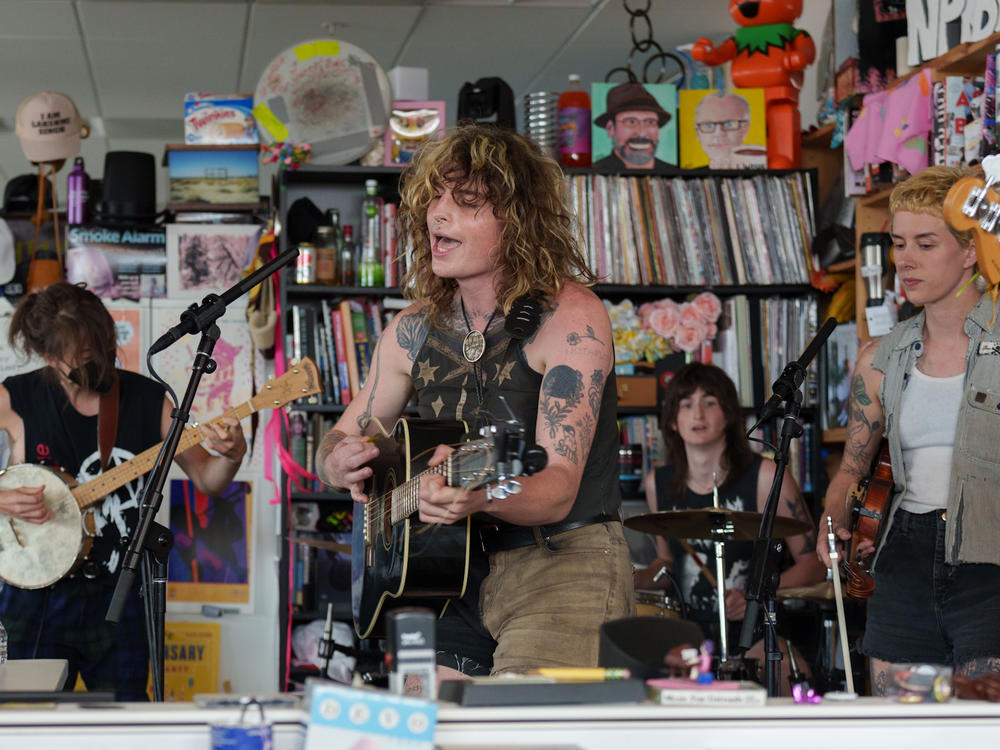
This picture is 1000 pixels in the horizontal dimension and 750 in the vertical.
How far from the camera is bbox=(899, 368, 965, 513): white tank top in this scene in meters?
2.61

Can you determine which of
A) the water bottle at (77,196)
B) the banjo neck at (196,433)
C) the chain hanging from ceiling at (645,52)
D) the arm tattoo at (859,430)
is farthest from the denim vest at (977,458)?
the water bottle at (77,196)

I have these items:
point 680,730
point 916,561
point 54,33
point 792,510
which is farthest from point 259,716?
point 54,33

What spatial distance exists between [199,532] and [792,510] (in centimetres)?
227

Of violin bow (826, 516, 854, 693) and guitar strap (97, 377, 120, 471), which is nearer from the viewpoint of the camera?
violin bow (826, 516, 854, 693)

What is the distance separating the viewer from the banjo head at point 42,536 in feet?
10.3

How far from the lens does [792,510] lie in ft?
12.4

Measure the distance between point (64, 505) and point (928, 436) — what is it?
2.23 m

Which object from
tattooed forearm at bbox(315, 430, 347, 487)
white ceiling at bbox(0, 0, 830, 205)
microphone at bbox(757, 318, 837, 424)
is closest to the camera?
tattooed forearm at bbox(315, 430, 347, 487)

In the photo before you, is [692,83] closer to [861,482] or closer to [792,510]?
[792,510]

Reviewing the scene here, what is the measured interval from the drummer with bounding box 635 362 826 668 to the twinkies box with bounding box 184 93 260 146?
1941 mm

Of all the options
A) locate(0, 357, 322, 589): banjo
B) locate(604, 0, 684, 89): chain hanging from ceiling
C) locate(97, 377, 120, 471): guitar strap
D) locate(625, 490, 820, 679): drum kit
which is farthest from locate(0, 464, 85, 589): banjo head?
locate(604, 0, 684, 89): chain hanging from ceiling

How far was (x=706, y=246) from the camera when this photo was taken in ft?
14.4

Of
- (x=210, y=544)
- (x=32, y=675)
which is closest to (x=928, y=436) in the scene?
(x=32, y=675)

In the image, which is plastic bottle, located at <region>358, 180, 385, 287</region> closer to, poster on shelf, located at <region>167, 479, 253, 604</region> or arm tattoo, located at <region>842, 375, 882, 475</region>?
poster on shelf, located at <region>167, 479, 253, 604</region>
